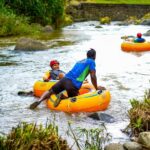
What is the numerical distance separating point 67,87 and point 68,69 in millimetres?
6685

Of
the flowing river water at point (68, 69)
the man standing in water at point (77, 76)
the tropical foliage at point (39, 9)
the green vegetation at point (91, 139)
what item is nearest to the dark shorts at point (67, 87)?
the man standing in water at point (77, 76)

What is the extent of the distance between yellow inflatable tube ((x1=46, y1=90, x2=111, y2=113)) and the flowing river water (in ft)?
0.61

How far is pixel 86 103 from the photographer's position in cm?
1111

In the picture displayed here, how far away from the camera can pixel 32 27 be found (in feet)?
109

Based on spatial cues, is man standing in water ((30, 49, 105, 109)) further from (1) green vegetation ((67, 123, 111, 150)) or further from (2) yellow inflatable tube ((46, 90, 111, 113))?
(1) green vegetation ((67, 123, 111, 150))

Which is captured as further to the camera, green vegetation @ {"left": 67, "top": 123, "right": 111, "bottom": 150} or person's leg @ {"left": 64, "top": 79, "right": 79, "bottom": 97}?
person's leg @ {"left": 64, "top": 79, "right": 79, "bottom": 97}

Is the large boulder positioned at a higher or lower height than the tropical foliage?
lower

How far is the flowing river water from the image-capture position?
34.9 feet

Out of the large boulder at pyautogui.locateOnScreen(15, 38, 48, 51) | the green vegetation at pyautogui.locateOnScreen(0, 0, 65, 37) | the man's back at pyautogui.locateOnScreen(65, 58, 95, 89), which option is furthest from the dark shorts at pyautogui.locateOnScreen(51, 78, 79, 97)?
the green vegetation at pyautogui.locateOnScreen(0, 0, 65, 37)

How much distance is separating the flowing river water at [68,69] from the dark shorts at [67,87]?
0.62 meters

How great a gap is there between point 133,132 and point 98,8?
42.6 meters

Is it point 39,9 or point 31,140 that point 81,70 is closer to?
point 31,140

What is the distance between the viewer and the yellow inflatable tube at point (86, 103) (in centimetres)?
1112

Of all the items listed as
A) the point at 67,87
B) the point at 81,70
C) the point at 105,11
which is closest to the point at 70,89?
the point at 67,87
